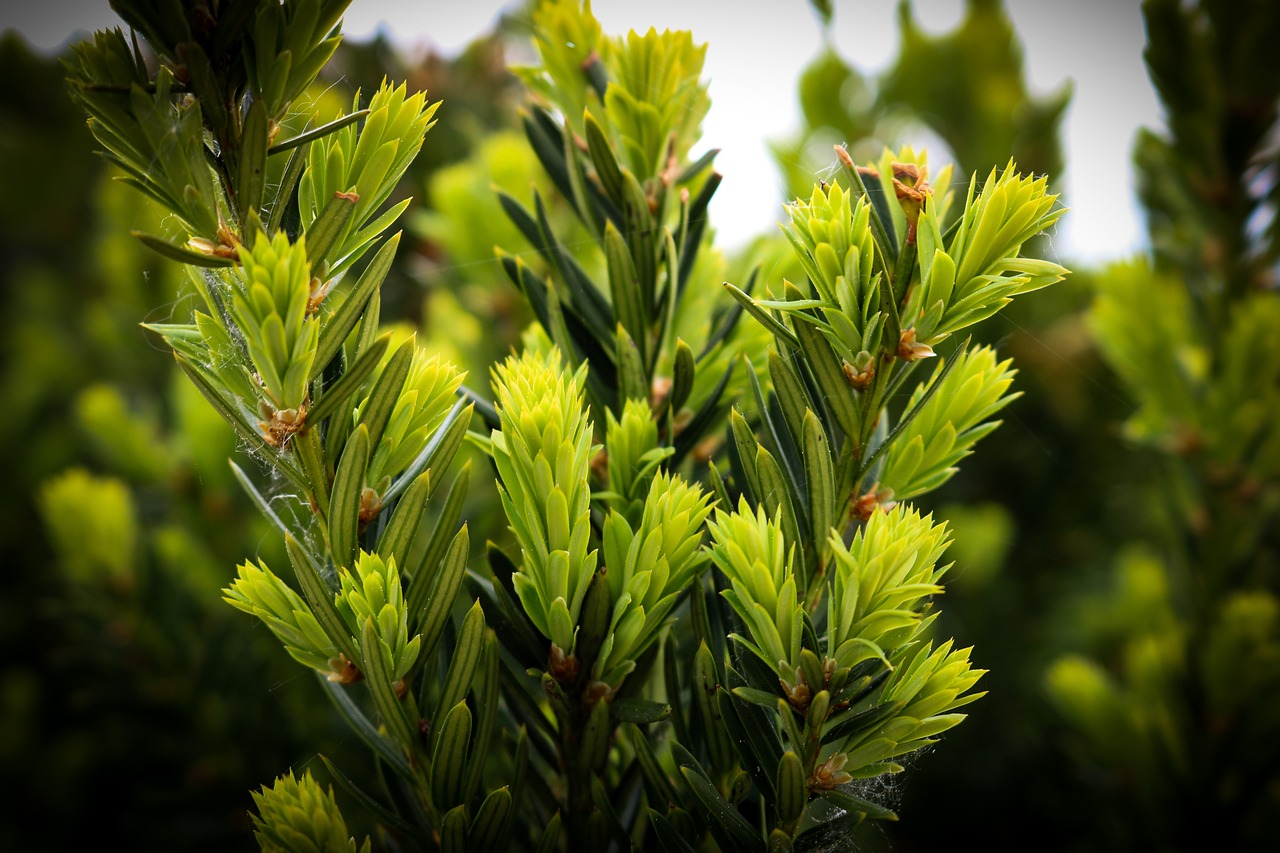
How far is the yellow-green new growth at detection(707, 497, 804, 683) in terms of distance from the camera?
407 mm

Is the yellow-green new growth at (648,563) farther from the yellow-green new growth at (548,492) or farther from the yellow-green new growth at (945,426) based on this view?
the yellow-green new growth at (945,426)

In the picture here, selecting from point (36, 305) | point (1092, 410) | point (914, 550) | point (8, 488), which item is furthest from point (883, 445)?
point (36, 305)

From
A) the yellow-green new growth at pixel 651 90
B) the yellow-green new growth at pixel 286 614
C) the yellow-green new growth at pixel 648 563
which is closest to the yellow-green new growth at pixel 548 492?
the yellow-green new growth at pixel 648 563

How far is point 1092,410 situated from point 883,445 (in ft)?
4.27

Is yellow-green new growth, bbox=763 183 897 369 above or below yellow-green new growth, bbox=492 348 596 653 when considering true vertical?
above

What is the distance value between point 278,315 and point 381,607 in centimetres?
16

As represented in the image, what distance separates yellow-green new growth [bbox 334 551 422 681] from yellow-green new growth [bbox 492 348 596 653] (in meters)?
0.07

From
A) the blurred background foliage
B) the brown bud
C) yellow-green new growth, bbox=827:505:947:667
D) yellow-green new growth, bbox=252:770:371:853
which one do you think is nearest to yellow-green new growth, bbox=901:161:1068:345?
the brown bud

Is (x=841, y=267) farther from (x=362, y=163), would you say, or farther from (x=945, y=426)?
(x=362, y=163)

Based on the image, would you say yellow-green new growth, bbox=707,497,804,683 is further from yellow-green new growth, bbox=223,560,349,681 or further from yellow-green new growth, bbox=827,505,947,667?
yellow-green new growth, bbox=223,560,349,681

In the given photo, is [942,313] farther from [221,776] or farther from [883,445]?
[221,776]

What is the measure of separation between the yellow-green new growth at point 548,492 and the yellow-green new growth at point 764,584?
3.0 inches

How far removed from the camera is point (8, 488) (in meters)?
1.76

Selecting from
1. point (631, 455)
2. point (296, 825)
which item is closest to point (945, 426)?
point (631, 455)
